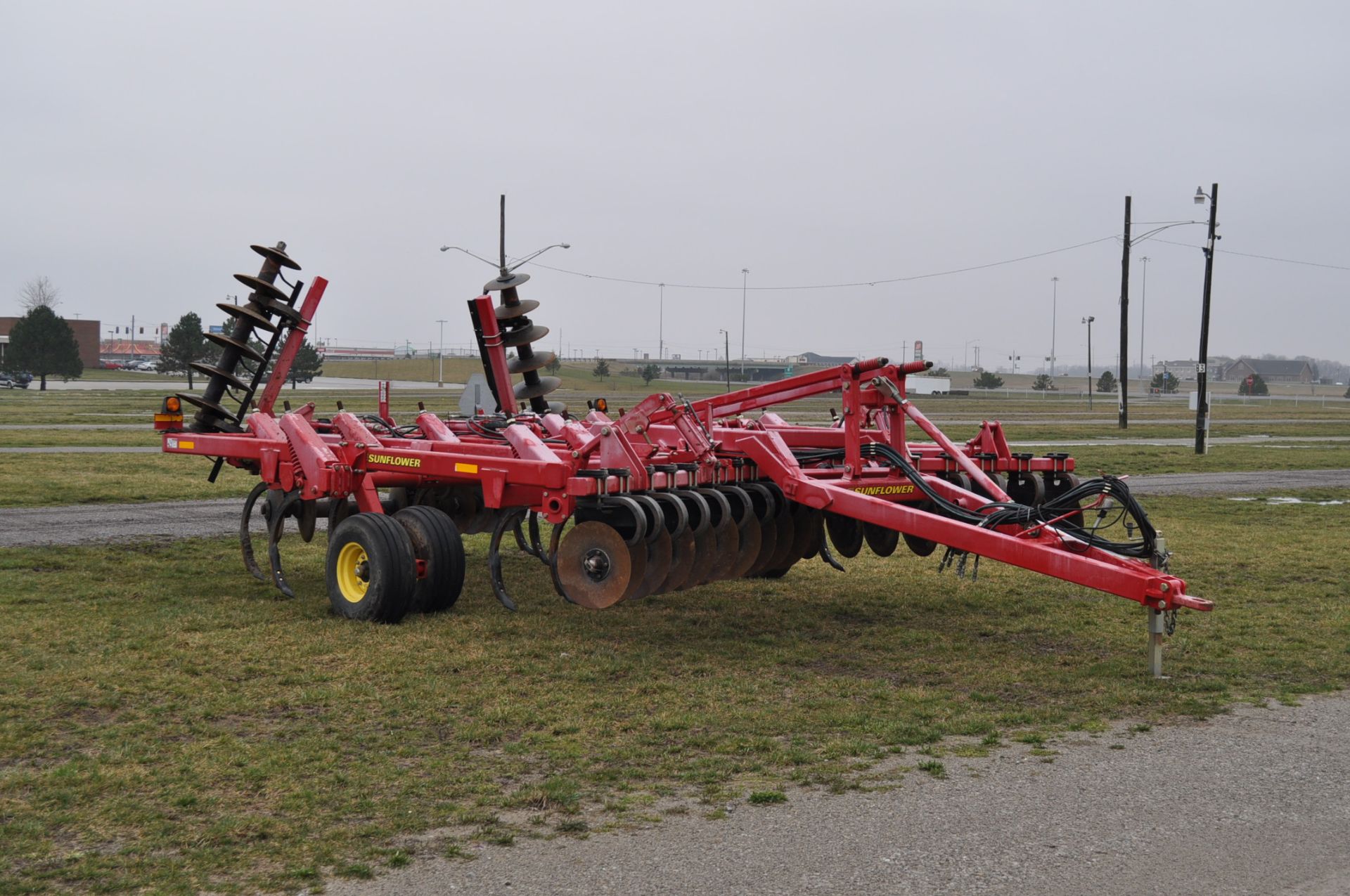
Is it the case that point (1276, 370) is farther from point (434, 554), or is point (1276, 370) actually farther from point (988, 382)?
point (434, 554)

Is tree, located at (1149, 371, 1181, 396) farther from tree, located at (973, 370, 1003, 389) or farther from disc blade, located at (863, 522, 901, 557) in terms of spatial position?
disc blade, located at (863, 522, 901, 557)

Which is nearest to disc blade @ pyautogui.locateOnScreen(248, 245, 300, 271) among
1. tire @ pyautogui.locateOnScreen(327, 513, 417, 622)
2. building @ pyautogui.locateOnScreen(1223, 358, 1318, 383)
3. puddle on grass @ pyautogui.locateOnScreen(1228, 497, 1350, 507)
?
tire @ pyautogui.locateOnScreen(327, 513, 417, 622)

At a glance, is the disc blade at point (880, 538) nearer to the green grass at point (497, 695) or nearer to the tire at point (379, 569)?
the green grass at point (497, 695)

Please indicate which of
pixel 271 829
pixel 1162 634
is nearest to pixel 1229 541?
pixel 1162 634

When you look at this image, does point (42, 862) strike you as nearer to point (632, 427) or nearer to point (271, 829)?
point (271, 829)

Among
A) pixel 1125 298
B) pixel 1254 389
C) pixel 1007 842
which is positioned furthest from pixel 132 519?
pixel 1254 389

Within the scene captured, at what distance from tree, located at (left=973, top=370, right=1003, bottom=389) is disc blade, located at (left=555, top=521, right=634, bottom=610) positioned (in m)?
101

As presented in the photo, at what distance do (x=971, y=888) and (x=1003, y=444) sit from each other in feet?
22.2

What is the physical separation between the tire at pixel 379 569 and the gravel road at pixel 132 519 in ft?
17.9

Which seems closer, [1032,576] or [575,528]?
[575,528]

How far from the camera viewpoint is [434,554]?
931 centimetres

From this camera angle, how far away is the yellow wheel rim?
9500mm

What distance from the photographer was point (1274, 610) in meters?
10.0

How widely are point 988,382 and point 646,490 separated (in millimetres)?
101333
